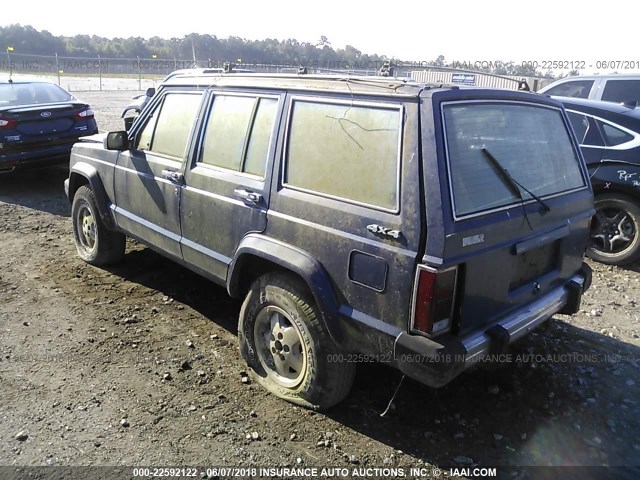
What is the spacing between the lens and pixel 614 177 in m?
5.79

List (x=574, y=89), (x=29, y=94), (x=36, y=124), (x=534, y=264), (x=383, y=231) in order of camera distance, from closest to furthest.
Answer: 1. (x=383, y=231)
2. (x=534, y=264)
3. (x=36, y=124)
4. (x=29, y=94)
5. (x=574, y=89)

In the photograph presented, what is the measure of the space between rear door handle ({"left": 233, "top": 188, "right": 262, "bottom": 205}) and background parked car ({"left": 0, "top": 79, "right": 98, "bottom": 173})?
5.97 meters

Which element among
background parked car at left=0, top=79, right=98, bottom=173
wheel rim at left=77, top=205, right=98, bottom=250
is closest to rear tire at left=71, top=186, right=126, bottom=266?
wheel rim at left=77, top=205, right=98, bottom=250

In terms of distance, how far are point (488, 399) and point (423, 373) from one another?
1151 millimetres

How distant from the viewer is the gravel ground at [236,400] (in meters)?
2.95

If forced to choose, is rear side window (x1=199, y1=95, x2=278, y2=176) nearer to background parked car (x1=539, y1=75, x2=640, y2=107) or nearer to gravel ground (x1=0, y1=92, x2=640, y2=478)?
gravel ground (x1=0, y1=92, x2=640, y2=478)

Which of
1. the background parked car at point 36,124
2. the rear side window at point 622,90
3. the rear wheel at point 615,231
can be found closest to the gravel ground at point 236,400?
the rear wheel at point 615,231

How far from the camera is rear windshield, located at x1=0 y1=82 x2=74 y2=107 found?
8.33 m

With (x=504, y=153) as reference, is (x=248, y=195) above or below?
below

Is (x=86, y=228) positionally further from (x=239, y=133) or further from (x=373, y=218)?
(x=373, y=218)

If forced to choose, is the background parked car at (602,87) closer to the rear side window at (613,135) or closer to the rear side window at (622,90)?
the rear side window at (622,90)

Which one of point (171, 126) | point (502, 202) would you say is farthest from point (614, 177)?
point (171, 126)

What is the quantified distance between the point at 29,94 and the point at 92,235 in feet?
15.2

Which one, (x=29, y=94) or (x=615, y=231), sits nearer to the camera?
(x=615, y=231)
